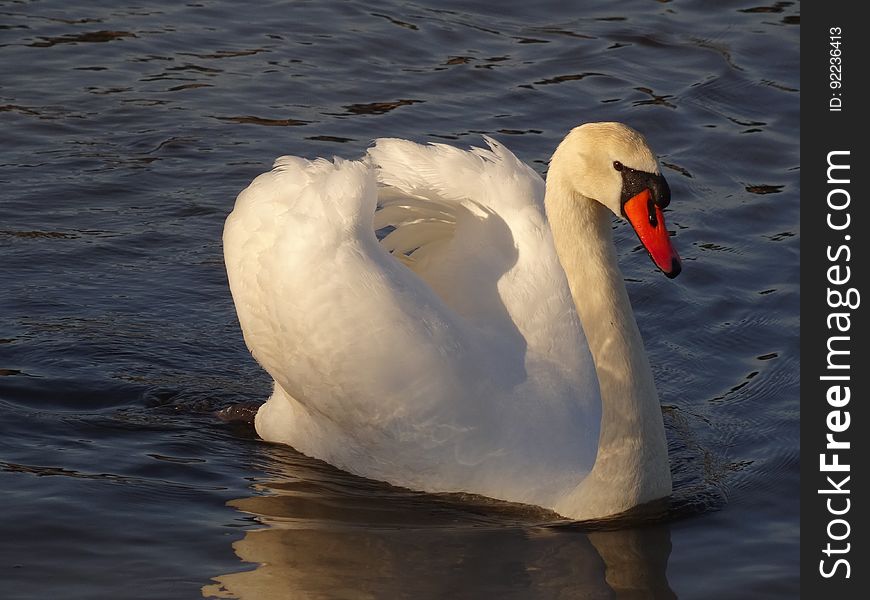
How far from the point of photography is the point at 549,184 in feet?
21.2


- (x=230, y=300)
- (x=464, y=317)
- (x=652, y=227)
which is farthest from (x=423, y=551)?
(x=230, y=300)

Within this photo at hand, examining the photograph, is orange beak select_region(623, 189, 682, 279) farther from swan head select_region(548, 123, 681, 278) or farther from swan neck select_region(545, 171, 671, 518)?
swan neck select_region(545, 171, 671, 518)

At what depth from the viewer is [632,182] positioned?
6180mm

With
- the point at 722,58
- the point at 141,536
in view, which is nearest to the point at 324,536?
the point at 141,536

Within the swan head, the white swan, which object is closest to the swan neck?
the white swan

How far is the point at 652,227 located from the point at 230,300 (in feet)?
11.9

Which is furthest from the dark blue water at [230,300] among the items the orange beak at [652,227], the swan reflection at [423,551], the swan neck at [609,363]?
the orange beak at [652,227]

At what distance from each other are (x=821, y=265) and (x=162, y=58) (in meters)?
5.50

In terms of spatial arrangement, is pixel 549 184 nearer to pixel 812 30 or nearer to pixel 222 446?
pixel 222 446

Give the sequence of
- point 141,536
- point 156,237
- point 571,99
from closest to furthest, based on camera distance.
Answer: point 141,536
point 156,237
point 571,99

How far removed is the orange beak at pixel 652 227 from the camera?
20.3 ft

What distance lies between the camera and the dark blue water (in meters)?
6.54

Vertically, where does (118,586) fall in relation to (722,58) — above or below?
below

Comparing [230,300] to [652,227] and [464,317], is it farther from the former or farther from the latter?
[652,227]
